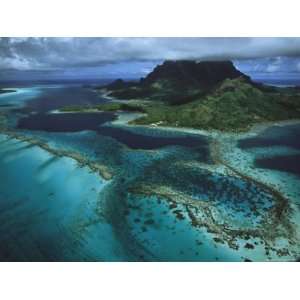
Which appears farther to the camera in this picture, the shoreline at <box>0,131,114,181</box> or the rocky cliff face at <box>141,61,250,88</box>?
the rocky cliff face at <box>141,61,250,88</box>

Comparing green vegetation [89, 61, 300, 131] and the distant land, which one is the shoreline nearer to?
the distant land

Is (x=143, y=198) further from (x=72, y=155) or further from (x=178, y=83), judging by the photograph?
(x=178, y=83)

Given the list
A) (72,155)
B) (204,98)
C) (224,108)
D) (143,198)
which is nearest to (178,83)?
(204,98)

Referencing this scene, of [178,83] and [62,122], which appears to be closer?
[62,122]

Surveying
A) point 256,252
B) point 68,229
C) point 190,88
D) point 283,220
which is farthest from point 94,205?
point 190,88

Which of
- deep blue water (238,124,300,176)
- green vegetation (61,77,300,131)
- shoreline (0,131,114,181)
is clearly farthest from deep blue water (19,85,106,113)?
deep blue water (238,124,300,176)

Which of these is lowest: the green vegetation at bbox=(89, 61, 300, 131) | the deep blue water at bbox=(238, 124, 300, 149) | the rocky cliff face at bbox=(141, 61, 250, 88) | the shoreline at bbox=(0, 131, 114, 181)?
the deep blue water at bbox=(238, 124, 300, 149)
